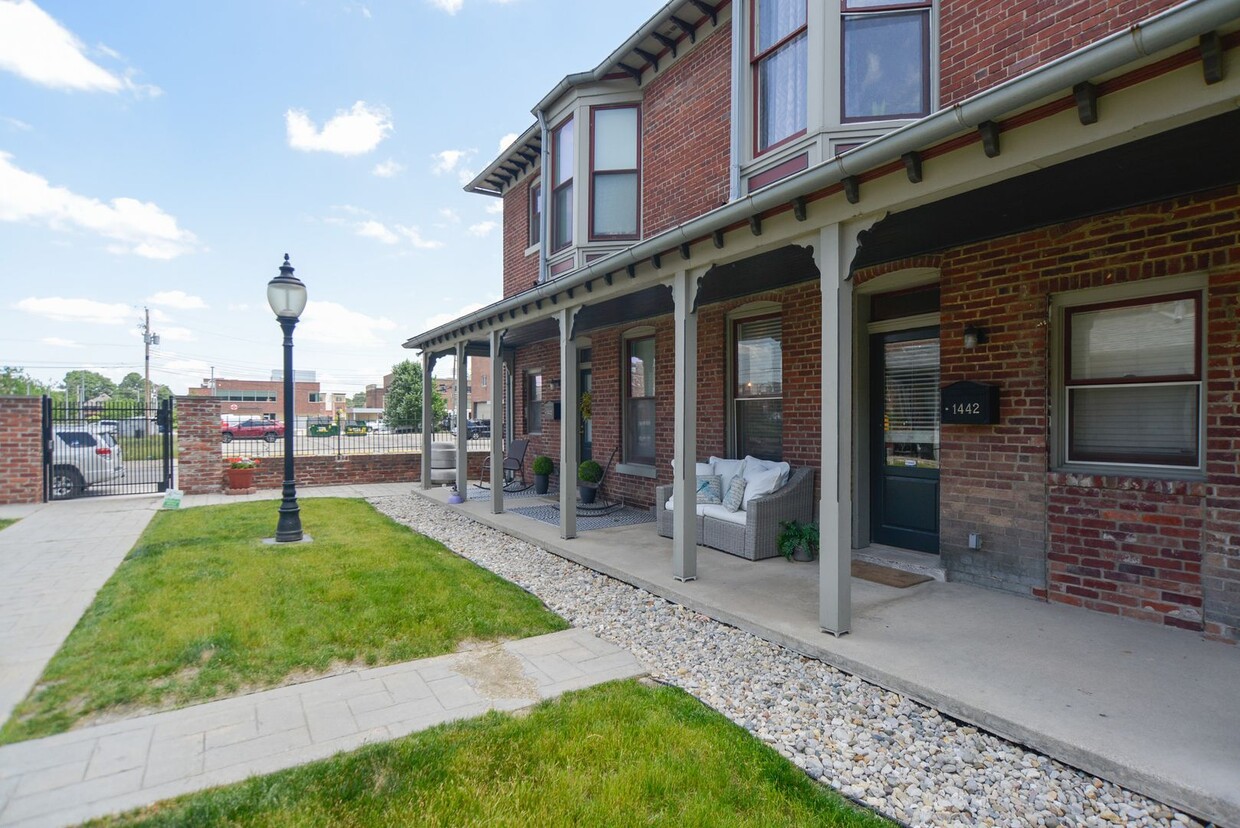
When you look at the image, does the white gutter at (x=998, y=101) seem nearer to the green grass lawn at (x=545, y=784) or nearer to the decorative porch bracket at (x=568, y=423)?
the decorative porch bracket at (x=568, y=423)

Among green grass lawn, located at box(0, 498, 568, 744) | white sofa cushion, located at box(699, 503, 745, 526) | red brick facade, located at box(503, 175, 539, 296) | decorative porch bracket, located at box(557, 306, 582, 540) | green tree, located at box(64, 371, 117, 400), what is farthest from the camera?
green tree, located at box(64, 371, 117, 400)

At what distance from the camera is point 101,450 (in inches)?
434

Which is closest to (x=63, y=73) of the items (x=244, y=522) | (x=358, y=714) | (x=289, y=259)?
(x=289, y=259)

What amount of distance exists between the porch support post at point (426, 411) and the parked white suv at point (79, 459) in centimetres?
577

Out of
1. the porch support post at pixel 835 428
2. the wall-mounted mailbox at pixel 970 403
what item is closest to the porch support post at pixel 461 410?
the porch support post at pixel 835 428

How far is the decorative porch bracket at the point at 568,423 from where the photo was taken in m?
6.69

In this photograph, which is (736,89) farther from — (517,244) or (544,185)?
(517,244)

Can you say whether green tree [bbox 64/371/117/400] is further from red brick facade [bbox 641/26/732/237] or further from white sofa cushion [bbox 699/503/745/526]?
white sofa cushion [bbox 699/503/745/526]

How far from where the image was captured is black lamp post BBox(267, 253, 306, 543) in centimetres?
716

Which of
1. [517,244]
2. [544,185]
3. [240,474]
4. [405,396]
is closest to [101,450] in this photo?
[240,474]

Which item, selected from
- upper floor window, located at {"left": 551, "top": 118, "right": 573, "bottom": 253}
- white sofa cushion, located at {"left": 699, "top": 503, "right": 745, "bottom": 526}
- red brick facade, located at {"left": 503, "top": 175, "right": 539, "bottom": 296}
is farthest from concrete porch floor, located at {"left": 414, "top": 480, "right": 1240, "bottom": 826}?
red brick facade, located at {"left": 503, "top": 175, "right": 539, "bottom": 296}

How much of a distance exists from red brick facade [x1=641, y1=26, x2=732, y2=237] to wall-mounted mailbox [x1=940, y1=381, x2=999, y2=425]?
3.47 meters

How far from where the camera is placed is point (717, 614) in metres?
4.38

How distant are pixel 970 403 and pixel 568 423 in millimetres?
3972
